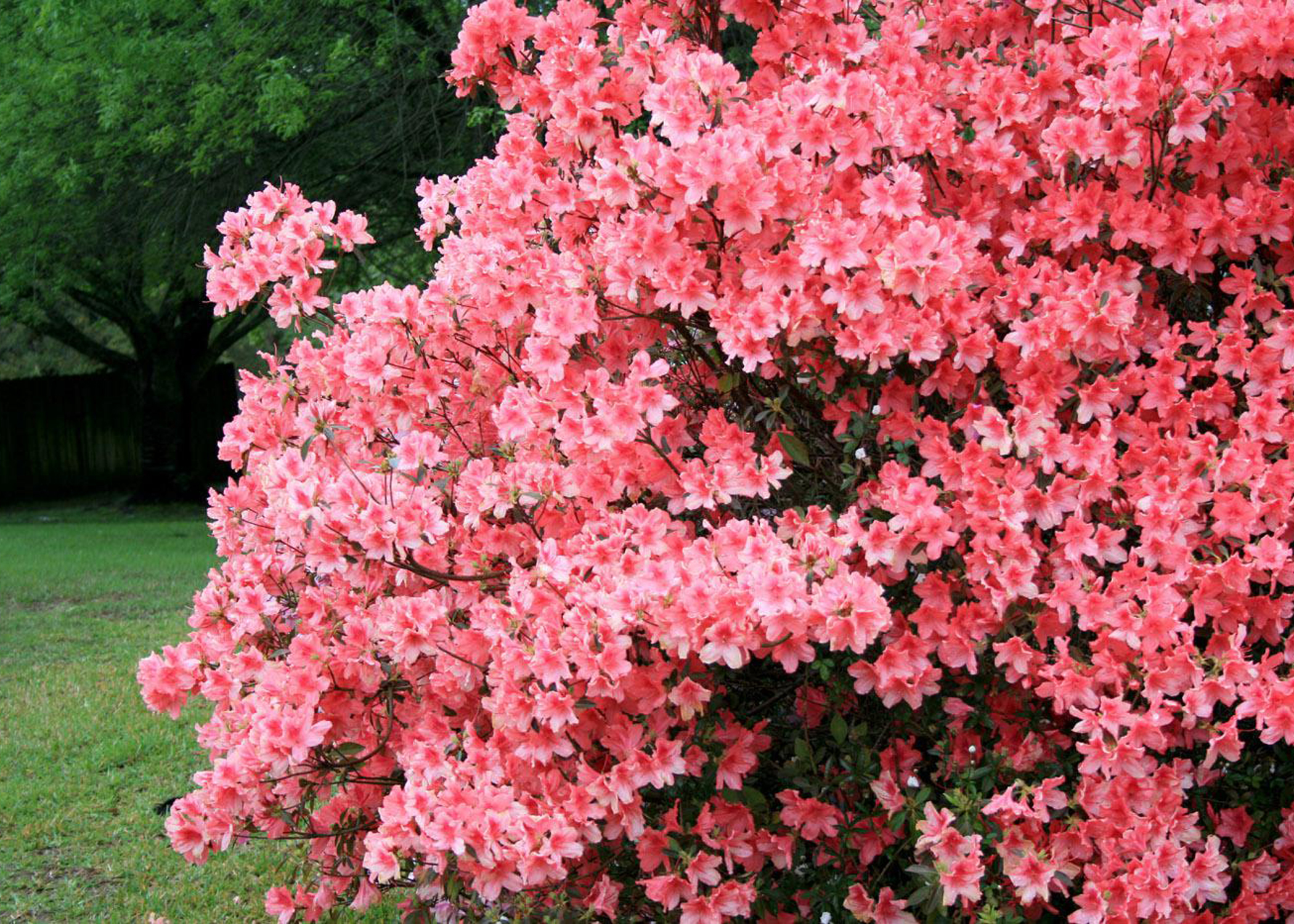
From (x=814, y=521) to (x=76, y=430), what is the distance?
75.6 feet

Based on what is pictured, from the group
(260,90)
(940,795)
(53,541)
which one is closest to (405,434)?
(940,795)

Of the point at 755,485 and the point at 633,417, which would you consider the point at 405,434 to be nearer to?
the point at 633,417

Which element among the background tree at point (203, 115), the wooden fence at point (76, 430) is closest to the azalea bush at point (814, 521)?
the background tree at point (203, 115)

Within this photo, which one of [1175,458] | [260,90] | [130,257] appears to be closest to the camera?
[1175,458]

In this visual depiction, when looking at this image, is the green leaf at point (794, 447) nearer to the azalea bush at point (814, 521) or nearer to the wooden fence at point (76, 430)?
the azalea bush at point (814, 521)

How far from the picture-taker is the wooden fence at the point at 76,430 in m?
22.9

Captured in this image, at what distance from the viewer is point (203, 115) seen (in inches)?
412

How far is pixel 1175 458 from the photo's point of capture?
258 centimetres

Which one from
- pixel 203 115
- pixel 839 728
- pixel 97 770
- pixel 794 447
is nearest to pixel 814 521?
pixel 794 447

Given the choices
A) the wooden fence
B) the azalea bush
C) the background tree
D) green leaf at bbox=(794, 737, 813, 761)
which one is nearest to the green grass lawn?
the azalea bush

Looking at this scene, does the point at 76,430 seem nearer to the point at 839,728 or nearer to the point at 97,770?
the point at 97,770

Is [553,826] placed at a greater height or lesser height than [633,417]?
lesser

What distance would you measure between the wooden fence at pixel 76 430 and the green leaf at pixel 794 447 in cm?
2132

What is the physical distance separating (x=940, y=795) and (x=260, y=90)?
9.49m
